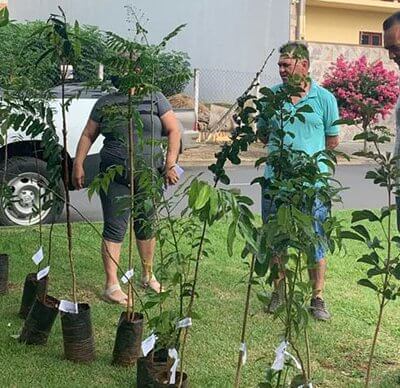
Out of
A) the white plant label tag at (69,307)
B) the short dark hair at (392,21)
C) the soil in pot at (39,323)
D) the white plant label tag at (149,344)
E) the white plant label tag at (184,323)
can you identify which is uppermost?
the short dark hair at (392,21)

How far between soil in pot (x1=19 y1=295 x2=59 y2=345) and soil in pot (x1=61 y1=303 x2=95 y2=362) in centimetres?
20

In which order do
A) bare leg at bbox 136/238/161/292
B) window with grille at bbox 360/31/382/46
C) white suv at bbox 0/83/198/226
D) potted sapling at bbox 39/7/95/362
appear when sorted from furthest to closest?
window with grille at bbox 360/31/382/46 < white suv at bbox 0/83/198/226 < bare leg at bbox 136/238/161/292 < potted sapling at bbox 39/7/95/362

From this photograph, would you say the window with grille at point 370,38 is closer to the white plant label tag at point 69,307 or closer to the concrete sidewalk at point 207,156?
the concrete sidewalk at point 207,156

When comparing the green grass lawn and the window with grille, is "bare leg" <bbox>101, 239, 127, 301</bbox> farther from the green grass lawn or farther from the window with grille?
the window with grille

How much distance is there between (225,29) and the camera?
22.0 metres

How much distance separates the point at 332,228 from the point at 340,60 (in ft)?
57.9

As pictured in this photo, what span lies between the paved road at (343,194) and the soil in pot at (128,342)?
3776mm

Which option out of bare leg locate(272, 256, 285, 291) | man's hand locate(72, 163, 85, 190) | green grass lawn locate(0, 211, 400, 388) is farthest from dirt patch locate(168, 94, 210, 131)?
bare leg locate(272, 256, 285, 291)

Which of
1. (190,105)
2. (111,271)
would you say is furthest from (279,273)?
(190,105)

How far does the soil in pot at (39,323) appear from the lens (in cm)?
432

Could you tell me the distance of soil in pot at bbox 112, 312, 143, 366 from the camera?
4.12m

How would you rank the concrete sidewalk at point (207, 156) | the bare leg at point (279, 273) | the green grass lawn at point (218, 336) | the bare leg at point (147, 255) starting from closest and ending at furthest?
the bare leg at point (279, 273) → the green grass lawn at point (218, 336) → the bare leg at point (147, 255) → the concrete sidewalk at point (207, 156)

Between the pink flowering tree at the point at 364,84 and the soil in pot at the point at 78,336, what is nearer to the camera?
the soil in pot at the point at 78,336

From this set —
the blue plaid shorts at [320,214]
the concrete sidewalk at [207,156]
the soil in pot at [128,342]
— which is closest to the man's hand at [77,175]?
the blue plaid shorts at [320,214]
